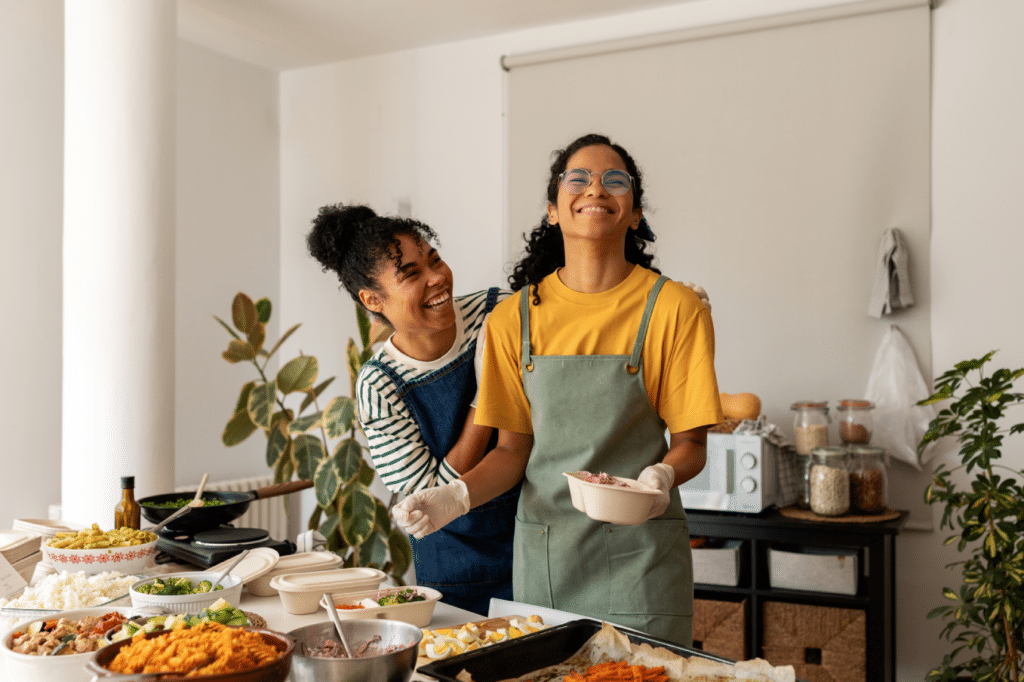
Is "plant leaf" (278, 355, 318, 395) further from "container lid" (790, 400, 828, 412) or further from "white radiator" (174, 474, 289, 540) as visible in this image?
"container lid" (790, 400, 828, 412)

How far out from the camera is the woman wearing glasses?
1728mm

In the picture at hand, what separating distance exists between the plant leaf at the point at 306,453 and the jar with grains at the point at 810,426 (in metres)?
2.05

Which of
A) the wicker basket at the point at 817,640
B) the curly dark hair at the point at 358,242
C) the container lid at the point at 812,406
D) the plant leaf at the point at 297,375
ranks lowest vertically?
the wicker basket at the point at 817,640

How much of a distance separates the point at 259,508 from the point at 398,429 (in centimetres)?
266

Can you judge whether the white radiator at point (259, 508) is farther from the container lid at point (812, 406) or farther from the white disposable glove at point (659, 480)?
the white disposable glove at point (659, 480)

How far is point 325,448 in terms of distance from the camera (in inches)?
153

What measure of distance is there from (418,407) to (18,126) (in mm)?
2505

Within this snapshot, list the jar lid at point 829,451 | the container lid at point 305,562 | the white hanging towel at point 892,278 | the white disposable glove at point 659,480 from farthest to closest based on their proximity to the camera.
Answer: the white hanging towel at point 892,278 → the jar lid at point 829,451 → the container lid at point 305,562 → the white disposable glove at point 659,480

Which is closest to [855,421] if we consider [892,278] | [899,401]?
[899,401]

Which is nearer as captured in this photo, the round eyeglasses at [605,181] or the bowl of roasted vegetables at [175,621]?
the bowl of roasted vegetables at [175,621]

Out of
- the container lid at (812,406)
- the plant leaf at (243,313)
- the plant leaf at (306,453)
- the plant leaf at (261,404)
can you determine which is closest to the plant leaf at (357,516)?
the plant leaf at (306,453)

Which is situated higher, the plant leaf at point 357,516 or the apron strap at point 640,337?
the apron strap at point 640,337

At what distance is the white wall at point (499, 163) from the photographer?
331 cm

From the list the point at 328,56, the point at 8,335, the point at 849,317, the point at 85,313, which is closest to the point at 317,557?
the point at 85,313
